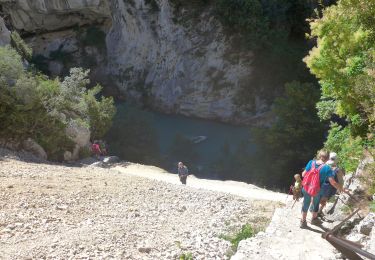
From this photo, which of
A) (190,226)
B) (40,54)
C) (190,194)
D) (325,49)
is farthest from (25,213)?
(40,54)

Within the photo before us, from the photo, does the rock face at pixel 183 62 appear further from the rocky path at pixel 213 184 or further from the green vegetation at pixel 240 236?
the green vegetation at pixel 240 236

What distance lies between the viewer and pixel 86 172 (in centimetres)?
1717

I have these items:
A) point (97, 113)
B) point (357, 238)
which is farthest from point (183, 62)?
point (357, 238)

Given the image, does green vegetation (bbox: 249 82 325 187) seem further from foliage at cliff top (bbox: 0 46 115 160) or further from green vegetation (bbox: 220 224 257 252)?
green vegetation (bbox: 220 224 257 252)

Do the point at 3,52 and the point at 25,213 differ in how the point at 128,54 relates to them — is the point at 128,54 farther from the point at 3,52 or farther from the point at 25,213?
the point at 25,213

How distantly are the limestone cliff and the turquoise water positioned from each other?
1.23 m

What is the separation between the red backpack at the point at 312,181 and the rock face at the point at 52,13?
33.3m

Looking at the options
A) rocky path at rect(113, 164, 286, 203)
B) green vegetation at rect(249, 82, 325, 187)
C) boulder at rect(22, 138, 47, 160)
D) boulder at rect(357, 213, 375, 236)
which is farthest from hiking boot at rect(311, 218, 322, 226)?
green vegetation at rect(249, 82, 325, 187)

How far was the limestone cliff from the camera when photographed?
3619cm

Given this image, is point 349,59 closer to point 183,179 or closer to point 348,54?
point 348,54

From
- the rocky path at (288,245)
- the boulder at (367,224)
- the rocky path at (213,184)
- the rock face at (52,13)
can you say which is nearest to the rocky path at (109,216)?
the rocky path at (288,245)

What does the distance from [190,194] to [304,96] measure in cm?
1366

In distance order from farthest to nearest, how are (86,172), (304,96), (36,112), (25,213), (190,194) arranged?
(304,96) → (36,112) → (86,172) → (190,194) → (25,213)

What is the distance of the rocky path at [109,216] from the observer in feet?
31.7
